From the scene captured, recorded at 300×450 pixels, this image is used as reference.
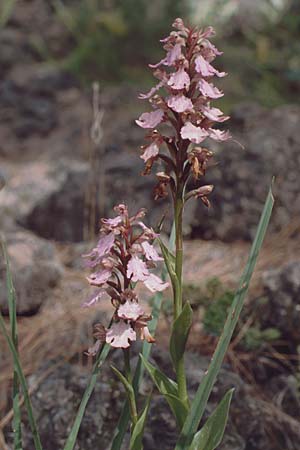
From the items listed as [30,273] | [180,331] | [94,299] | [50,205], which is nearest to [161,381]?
[180,331]

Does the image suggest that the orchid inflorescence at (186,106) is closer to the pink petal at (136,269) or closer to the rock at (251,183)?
the pink petal at (136,269)

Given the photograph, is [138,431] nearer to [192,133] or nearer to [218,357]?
[218,357]

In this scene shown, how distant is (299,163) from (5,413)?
1.90m

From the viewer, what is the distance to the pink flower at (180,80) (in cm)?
156

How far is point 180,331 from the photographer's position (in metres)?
1.67

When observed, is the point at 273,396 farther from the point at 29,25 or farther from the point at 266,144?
the point at 29,25

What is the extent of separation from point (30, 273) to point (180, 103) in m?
1.88

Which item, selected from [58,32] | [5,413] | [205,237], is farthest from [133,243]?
[58,32]

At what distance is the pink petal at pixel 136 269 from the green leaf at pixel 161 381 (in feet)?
0.81

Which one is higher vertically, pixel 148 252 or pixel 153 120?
pixel 153 120

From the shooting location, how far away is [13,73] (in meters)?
6.19

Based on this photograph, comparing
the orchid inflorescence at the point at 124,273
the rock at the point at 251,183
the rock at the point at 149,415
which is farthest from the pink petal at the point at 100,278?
the rock at the point at 251,183

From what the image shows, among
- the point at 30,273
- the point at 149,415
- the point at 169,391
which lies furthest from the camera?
the point at 30,273

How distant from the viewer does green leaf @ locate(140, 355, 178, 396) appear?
1728 millimetres
